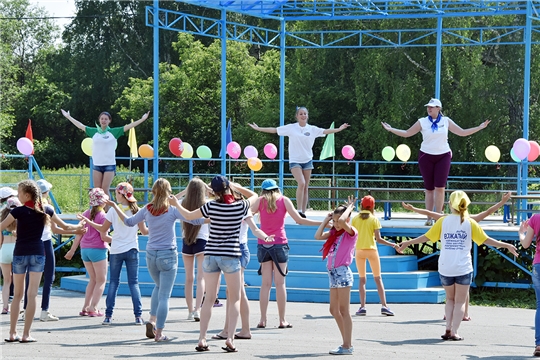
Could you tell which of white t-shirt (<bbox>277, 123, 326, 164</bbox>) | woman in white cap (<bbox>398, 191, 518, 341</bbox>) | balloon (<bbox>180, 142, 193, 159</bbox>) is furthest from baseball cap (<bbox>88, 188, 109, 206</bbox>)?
balloon (<bbox>180, 142, 193, 159</bbox>)

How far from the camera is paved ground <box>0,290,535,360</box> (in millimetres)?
8648

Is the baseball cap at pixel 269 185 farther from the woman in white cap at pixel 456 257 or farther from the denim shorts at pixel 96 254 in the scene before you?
the denim shorts at pixel 96 254

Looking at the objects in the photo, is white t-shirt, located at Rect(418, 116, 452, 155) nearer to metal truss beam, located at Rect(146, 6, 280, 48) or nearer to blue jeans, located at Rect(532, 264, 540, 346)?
metal truss beam, located at Rect(146, 6, 280, 48)

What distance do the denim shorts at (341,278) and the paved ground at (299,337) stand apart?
676 mm

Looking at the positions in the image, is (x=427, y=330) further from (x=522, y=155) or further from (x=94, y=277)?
(x=522, y=155)

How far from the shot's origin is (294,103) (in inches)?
1427

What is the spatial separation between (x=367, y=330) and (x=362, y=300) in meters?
1.16

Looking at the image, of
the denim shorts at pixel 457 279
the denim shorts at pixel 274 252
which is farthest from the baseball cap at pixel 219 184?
the denim shorts at pixel 457 279

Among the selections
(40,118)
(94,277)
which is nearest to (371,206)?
(94,277)

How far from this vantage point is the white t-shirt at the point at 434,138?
13359 millimetres

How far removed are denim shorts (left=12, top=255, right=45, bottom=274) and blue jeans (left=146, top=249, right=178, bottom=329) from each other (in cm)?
112

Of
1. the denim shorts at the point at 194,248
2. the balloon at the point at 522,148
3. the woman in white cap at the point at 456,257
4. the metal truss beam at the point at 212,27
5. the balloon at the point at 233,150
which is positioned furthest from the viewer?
the balloon at the point at 233,150

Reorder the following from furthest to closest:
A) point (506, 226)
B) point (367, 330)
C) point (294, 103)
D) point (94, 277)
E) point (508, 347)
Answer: point (294, 103) → point (506, 226) → point (94, 277) → point (367, 330) → point (508, 347)

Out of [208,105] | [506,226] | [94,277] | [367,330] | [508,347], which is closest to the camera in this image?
[508,347]
